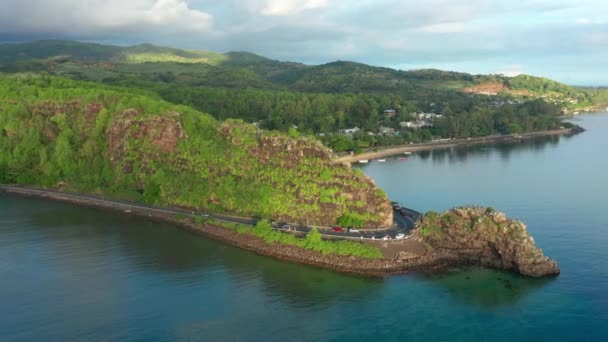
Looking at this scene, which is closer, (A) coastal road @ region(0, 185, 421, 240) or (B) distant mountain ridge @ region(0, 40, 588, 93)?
(A) coastal road @ region(0, 185, 421, 240)

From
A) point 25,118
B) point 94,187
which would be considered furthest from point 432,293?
point 25,118

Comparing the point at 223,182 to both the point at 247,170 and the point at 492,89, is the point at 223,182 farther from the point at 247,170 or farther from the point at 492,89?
the point at 492,89

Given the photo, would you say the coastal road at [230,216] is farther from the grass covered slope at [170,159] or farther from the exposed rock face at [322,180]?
the exposed rock face at [322,180]

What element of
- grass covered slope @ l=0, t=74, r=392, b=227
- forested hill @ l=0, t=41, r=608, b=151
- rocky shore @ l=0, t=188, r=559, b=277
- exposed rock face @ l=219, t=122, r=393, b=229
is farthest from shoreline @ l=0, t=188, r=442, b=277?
forested hill @ l=0, t=41, r=608, b=151

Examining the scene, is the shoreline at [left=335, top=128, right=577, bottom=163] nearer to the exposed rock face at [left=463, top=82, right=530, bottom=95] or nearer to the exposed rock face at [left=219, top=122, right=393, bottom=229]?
the exposed rock face at [left=219, top=122, right=393, bottom=229]

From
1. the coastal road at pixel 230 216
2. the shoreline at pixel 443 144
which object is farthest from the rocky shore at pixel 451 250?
the shoreline at pixel 443 144

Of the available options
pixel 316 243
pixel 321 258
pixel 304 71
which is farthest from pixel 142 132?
pixel 304 71
